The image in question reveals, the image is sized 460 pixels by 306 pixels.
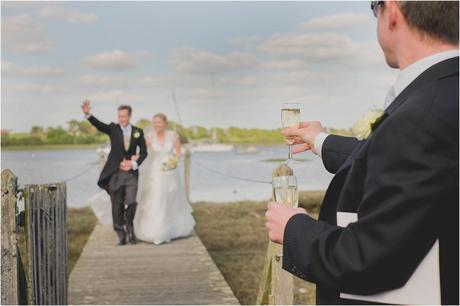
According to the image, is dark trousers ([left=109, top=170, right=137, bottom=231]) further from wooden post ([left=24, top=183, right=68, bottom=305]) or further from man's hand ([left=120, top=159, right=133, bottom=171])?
wooden post ([left=24, top=183, right=68, bottom=305])

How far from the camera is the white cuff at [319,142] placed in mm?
2176

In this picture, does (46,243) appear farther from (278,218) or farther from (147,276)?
(278,218)

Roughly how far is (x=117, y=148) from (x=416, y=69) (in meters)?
8.05

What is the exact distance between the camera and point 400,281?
1457mm

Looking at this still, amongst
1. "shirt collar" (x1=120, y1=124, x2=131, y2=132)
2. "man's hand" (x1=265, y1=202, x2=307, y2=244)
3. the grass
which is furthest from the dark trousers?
"man's hand" (x1=265, y1=202, x2=307, y2=244)

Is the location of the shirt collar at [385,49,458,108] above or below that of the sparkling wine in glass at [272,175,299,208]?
above

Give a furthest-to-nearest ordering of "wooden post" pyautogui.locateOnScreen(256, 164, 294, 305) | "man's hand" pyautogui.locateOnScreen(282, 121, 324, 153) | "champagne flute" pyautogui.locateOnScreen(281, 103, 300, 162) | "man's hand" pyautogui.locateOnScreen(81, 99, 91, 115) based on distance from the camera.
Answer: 1. "man's hand" pyautogui.locateOnScreen(81, 99, 91, 115)
2. "wooden post" pyautogui.locateOnScreen(256, 164, 294, 305)
3. "champagne flute" pyautogui.locateOnScreen(281, 103, 300, 162)
4. "man's hand" pyautogui.locateOnScreen(282, 121, 324, 153)

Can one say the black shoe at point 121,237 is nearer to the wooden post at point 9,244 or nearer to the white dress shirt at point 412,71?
the wooden post at point 9,244

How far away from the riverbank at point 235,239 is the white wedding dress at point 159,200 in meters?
0.70

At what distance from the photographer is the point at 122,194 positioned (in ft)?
31.3

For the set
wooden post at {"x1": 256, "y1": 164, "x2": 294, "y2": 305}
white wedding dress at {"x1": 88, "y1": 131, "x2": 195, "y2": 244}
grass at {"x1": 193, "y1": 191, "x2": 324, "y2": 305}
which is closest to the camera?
wooden post at {"x1": 256, "y1": 164, "x2": 294, "y2": 305}

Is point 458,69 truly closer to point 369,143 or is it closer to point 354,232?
point 369,143

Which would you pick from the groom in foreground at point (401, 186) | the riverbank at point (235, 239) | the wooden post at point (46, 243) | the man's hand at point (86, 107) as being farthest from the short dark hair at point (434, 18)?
the man's hand at point (86, 107)

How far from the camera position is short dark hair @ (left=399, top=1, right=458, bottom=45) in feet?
4.78
